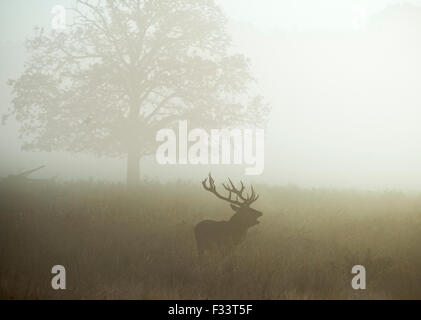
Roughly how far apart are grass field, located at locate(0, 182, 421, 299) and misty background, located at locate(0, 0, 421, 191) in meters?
8.47

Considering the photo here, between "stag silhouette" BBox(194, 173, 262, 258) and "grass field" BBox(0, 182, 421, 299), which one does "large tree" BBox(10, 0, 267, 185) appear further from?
"stag silhouette" BBox(194, 173, 262, 258)

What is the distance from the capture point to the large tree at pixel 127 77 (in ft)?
52.4

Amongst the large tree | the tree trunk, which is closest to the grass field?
the tree trunk

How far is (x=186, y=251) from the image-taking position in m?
7.54

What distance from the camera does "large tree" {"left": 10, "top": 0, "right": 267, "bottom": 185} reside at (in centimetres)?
1598

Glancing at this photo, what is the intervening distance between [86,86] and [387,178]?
22727 millimetres

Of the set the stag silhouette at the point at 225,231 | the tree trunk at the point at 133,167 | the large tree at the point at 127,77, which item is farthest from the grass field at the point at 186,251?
the large tree at the point at 127,77

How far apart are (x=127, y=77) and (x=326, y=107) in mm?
44764

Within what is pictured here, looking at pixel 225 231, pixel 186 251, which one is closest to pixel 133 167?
pixel 186 251

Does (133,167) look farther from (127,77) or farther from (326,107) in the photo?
(326,107)

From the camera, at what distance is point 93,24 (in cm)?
1677

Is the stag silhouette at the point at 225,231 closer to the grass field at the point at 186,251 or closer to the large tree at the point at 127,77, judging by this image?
the grass field at the point at 186,251
